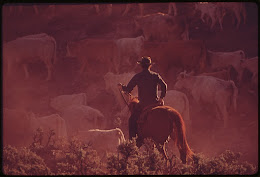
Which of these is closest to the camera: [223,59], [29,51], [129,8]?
[223,59]

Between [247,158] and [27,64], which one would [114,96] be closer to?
[27,64]

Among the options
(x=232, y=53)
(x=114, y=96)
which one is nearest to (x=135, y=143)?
(x=114, y=96)

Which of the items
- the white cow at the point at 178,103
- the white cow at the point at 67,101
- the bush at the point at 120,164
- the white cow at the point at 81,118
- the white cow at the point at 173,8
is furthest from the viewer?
the white cow at the point at 173,8

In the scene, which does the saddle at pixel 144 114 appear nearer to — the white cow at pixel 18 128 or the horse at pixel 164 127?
the horse at pixel 164 127

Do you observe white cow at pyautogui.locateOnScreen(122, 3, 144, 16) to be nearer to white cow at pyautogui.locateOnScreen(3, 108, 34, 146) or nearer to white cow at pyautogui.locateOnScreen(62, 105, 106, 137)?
white cow at pyautogui.locateOnScreen(62, 105, 106, 137)

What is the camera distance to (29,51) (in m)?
13.4

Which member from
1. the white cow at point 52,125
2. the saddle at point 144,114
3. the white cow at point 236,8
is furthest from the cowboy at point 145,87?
the white cow at point 236,8

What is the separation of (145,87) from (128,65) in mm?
5320

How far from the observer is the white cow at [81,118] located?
1009 centimetres

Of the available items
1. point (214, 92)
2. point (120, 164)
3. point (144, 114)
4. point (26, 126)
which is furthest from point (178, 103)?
point (26, 126)

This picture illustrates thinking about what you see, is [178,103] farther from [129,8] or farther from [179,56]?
[129,8]

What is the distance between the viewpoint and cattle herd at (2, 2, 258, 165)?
10.2 metres

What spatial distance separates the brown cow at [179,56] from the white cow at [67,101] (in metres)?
3.09

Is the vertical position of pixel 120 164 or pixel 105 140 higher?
pixel 105 140
